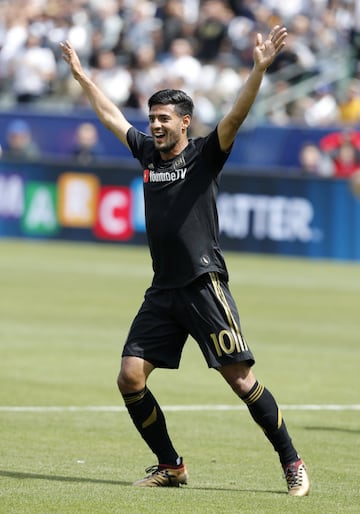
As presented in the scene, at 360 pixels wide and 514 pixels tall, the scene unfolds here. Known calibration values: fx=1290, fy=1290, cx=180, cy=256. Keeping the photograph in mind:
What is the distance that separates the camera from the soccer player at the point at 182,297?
7.58m

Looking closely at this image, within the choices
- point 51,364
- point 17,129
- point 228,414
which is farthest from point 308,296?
point 17,129

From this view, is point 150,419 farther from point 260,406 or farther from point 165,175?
point 165,175

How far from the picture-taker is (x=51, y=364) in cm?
1286

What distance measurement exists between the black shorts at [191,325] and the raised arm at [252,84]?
90cm

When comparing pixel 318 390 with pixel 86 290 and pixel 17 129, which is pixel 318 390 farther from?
pixel 17 129

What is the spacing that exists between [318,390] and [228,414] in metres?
1.53

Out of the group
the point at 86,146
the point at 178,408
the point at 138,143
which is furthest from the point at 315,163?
the point at 138,143

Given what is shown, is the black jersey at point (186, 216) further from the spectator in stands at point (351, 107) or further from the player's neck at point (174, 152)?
the spectator in stands at point (351, 107)

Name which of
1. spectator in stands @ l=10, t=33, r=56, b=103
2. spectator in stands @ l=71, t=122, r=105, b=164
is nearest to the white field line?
spectator in stands @ l=71, t=122, r=105, b=164

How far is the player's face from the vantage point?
7688mm

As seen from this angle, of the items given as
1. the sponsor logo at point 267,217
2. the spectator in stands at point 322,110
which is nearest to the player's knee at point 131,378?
the sponsor logo at point 267,217

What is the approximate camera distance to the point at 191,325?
770 centimetres

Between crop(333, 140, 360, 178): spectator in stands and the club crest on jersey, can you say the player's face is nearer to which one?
the club crest on jersey

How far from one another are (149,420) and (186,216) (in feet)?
4.15
